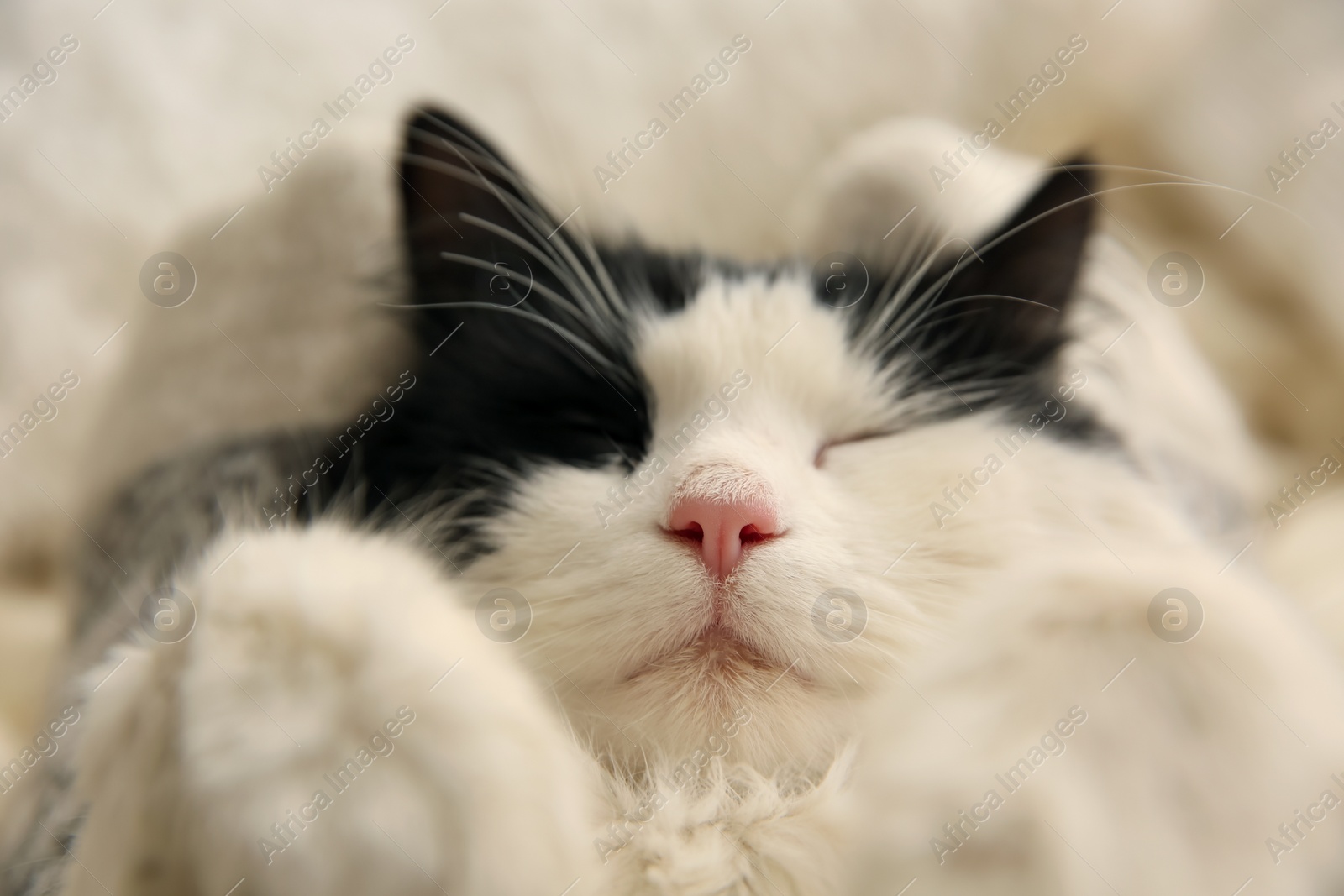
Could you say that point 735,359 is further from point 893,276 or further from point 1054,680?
point 1054,680

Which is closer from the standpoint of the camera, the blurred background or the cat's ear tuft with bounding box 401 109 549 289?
the cat's ear tuft with bounding box 401 109 549 289

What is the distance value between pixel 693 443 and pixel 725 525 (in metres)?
0.12

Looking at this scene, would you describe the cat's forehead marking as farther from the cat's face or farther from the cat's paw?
the cat's paw

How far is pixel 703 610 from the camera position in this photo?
2.13 ft

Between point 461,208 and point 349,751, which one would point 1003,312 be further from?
point 349,751

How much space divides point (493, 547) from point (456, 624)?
22cm

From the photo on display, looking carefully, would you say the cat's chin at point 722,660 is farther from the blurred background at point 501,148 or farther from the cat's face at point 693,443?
the blurred background at point 501,148

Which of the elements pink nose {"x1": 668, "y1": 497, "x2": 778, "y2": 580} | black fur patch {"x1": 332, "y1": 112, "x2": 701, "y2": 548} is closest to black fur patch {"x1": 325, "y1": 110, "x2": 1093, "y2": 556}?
black fur patch {"x1": 332, "y1": 112, "x2": 701, "y2": 548}

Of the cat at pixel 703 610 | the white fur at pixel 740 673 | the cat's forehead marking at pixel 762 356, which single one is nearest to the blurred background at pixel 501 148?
→ the white fur at pixel 740 673

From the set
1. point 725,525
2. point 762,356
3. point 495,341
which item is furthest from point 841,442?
point 495,341

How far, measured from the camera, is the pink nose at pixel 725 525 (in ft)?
2.11

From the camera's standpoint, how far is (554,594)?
0.70 meters

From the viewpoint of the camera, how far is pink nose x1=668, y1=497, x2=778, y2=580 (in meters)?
0.64

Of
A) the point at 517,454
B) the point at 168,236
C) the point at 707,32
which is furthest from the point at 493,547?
the point at 707,32
